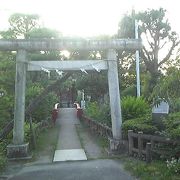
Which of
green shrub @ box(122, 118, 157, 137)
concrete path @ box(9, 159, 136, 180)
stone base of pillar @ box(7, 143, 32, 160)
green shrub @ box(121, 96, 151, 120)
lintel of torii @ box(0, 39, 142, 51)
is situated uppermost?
lintel of torii @ box(0, 39, 142, 51)

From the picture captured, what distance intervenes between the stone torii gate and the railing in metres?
0.77

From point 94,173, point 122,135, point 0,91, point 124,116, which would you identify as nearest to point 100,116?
point 124,116

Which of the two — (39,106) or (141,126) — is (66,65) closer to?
(141,126)

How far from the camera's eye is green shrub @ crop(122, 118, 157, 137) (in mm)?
11188

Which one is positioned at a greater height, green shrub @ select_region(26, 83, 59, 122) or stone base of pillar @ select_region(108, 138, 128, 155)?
green shrub @ select_region(26, 83, 59, 122)

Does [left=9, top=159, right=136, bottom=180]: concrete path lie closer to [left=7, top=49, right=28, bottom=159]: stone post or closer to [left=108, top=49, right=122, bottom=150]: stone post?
[left=108, top=49, right=122, bottom=150]: stone post

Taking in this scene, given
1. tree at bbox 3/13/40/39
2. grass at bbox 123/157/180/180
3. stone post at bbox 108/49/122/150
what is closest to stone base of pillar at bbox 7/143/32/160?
stone post at bbox 108/49/122/150

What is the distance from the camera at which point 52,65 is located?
12.1 metres

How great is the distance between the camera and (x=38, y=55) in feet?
89.1

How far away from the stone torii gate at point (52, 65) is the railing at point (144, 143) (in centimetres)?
77

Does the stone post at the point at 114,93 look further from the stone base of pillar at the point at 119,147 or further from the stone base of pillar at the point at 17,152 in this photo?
the stone base of pillar at the point at 17,152

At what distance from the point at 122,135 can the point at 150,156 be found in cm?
234

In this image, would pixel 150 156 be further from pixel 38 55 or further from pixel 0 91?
pixel 38 55

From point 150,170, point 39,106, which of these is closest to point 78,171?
point 150,170
